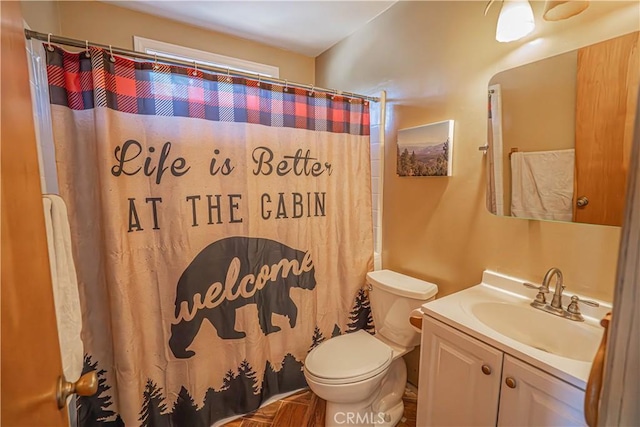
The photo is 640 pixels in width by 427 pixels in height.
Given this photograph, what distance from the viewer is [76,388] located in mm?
655

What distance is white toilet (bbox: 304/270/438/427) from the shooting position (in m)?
1.41

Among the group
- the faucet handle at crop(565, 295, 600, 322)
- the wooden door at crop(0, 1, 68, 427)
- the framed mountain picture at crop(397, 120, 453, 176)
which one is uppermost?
the framed mountain picture at crop(397, 120, 453, 176)

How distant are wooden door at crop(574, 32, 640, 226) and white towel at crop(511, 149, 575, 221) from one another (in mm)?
31

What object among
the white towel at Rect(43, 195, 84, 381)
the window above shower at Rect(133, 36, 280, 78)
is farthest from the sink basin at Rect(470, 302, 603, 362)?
the window above shower at Rect(133, 36, 280, 78)

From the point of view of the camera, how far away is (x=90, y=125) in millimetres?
1231

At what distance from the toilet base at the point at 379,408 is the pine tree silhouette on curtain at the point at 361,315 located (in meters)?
0.35

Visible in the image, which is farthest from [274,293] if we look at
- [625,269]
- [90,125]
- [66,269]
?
[625,269]

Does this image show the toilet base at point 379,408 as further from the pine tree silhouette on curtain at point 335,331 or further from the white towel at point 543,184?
the white towel at point 543,184

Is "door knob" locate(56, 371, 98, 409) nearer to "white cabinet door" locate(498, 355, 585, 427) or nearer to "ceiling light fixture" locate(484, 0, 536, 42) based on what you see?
"white cabinet door" locate(498, 355, 585, 427)

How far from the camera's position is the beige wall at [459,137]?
42.8 inches

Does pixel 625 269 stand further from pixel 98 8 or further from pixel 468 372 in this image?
pixel 98 8

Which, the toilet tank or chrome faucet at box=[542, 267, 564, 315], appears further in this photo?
the toilet tank

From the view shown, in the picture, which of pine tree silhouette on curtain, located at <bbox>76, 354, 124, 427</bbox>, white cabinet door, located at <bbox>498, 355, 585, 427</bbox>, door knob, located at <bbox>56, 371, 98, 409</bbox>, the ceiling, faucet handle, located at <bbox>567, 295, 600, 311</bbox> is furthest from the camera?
the ceiling

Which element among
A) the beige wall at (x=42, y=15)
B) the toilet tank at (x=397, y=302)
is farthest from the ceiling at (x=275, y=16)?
the toilet tank at (x=397, y=302)
